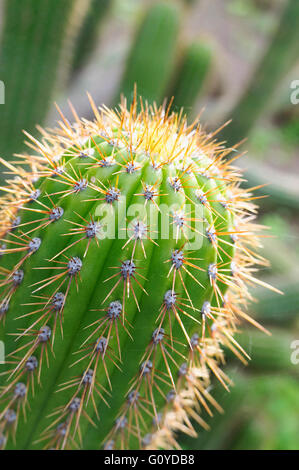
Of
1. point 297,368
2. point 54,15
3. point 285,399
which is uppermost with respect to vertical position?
point 54,15

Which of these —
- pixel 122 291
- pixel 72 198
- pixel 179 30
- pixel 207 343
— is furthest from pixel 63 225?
pixel 179 30

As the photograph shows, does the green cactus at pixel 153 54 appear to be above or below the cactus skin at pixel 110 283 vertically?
above

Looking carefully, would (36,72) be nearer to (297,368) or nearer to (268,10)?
(297,368)
